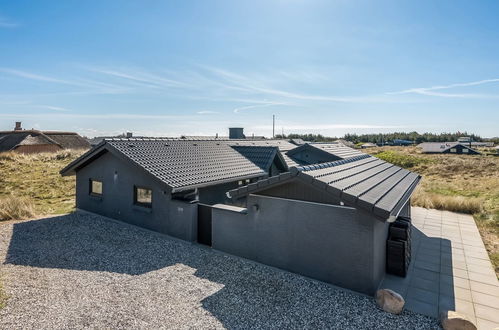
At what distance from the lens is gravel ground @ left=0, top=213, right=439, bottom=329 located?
5.63m

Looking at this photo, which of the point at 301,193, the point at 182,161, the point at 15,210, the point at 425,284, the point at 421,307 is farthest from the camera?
the point at 15,210

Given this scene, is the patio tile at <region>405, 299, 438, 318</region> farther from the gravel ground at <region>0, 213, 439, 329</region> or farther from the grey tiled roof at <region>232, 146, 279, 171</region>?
the grey tiled roof at <region>232, 146, 279, 171</region>

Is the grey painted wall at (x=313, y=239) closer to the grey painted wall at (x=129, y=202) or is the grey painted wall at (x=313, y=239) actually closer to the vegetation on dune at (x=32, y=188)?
the grey painted wall at (x=129, y=202)

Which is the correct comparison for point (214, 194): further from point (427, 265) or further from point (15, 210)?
point (15, 210)

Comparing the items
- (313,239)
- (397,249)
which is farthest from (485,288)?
(313,239)

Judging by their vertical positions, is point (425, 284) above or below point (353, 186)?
below

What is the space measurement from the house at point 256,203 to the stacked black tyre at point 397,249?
226 millimetres

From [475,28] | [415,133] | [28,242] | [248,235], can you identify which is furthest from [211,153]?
[415,133]

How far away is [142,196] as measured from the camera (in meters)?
11.9

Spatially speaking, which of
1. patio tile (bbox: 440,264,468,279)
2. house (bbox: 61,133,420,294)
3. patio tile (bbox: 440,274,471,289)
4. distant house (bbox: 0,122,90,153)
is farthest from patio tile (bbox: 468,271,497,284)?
distant house (bbox: 0,122,90,153)

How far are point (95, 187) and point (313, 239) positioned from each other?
11851 millimetres

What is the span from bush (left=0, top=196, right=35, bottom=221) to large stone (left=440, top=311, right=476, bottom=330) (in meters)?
16.8

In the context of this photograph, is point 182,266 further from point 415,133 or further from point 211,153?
point 415,133

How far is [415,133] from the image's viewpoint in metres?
113
